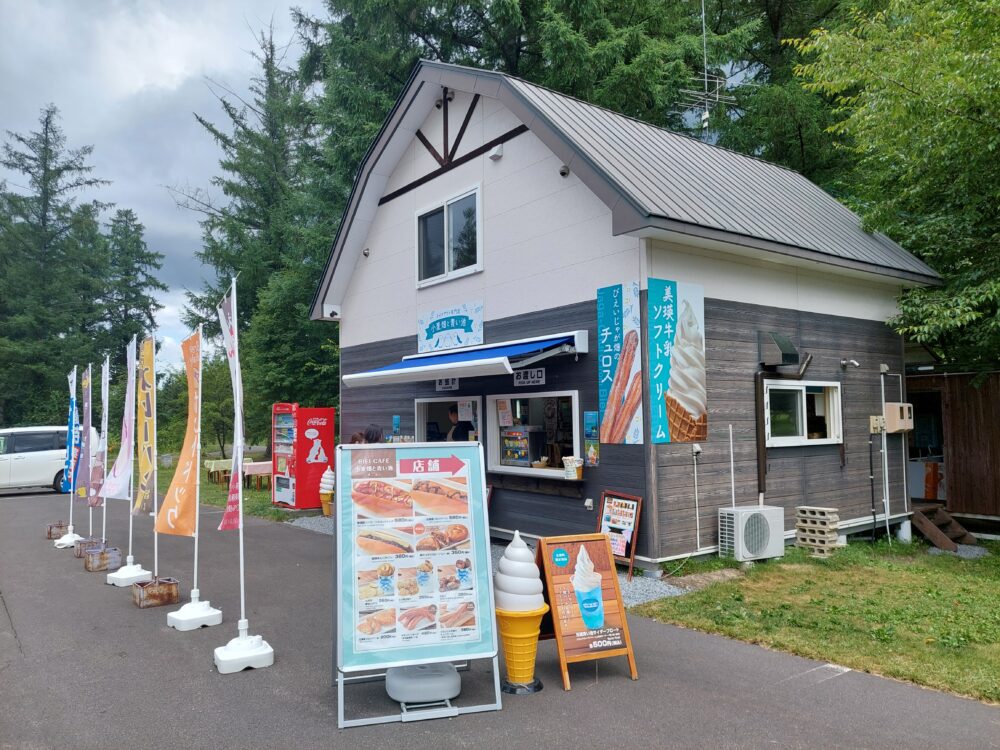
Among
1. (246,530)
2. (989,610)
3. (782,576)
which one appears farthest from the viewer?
(246,530)

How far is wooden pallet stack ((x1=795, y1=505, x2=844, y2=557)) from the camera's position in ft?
28.9

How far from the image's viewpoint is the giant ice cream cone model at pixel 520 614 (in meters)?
4.65

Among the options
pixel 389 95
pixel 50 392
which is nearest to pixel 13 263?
pixel 50 392

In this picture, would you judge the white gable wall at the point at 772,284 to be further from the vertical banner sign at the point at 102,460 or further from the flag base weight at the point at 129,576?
the vertical banner sign at the point at 102,460

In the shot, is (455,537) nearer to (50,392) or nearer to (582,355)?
(582,355)

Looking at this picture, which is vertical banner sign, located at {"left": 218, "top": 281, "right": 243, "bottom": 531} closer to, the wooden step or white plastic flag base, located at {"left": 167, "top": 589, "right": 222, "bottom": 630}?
white plastic flag base, located at {"left": 167, "top": 589, "right": 222, "bottom": 630}

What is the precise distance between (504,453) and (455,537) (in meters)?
5.17

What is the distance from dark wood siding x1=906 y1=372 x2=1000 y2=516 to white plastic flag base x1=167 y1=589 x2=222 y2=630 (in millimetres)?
10612

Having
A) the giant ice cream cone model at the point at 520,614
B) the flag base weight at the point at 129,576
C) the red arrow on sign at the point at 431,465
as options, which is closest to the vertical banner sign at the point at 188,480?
the flag base weight at the point at 129,576

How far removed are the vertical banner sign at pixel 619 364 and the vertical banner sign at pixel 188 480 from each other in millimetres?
4218

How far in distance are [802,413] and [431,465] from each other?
250 inches

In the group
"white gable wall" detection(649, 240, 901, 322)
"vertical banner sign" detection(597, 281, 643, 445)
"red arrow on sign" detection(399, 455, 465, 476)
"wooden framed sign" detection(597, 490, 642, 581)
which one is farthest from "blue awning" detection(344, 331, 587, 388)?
"red arrow on sign" detection(399, 455, 465, 476)

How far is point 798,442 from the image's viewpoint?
9.30m

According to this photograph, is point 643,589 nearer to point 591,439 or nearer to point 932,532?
point 591,439
